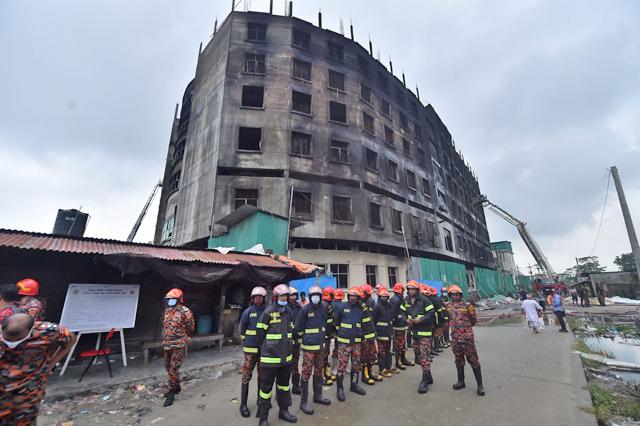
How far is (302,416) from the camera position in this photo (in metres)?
4.50

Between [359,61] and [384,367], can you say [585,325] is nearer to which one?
[384,367]

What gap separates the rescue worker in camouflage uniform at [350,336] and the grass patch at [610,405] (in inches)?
148

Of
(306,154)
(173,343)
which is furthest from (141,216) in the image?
(173,343)

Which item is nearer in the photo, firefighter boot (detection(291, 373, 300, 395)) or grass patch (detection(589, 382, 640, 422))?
grass patch (detection(589, 382, 640, 422))

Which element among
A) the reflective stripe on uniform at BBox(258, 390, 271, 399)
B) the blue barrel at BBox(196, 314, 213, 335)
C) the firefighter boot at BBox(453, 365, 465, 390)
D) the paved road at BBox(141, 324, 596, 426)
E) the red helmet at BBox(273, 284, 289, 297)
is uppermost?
the red helmet at BBox(273, 284, 289, 297)

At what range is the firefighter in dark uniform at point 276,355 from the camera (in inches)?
163

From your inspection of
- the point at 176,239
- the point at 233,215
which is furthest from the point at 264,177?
the point at 176,239

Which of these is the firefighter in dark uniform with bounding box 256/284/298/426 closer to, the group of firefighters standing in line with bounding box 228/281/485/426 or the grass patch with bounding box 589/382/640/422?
the group of firefighters standing in line with bounding box 228/281/485/426

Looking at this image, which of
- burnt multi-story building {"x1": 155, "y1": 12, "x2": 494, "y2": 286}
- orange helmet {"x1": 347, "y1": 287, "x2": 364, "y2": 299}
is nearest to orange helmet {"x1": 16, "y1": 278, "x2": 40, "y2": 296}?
orange helmet {"x1": 347, "y1": 287, "x2": 364, "y2": 299}

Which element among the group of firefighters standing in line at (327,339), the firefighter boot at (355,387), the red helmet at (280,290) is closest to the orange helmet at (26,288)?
the group of firefighters standing in line at (327,339)

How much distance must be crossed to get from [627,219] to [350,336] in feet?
63.3

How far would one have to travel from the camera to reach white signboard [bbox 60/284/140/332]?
6832mm

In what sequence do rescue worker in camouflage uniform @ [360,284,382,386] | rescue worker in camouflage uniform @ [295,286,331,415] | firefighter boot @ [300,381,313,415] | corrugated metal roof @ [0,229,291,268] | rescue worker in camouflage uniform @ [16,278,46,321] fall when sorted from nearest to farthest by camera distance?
1. firefighter boot @ [300,381,313,415]
2. rescue worker in camouflage uniform @ [16,278,46,321]
3. rescue worker in camouflage uniform @ [295,286,331,415]
4. rescue worker in camouflage uniform @ [360,284,382,386]
5. corrugated metal roof @ [0,229,291,268]

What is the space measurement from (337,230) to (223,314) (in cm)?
968
